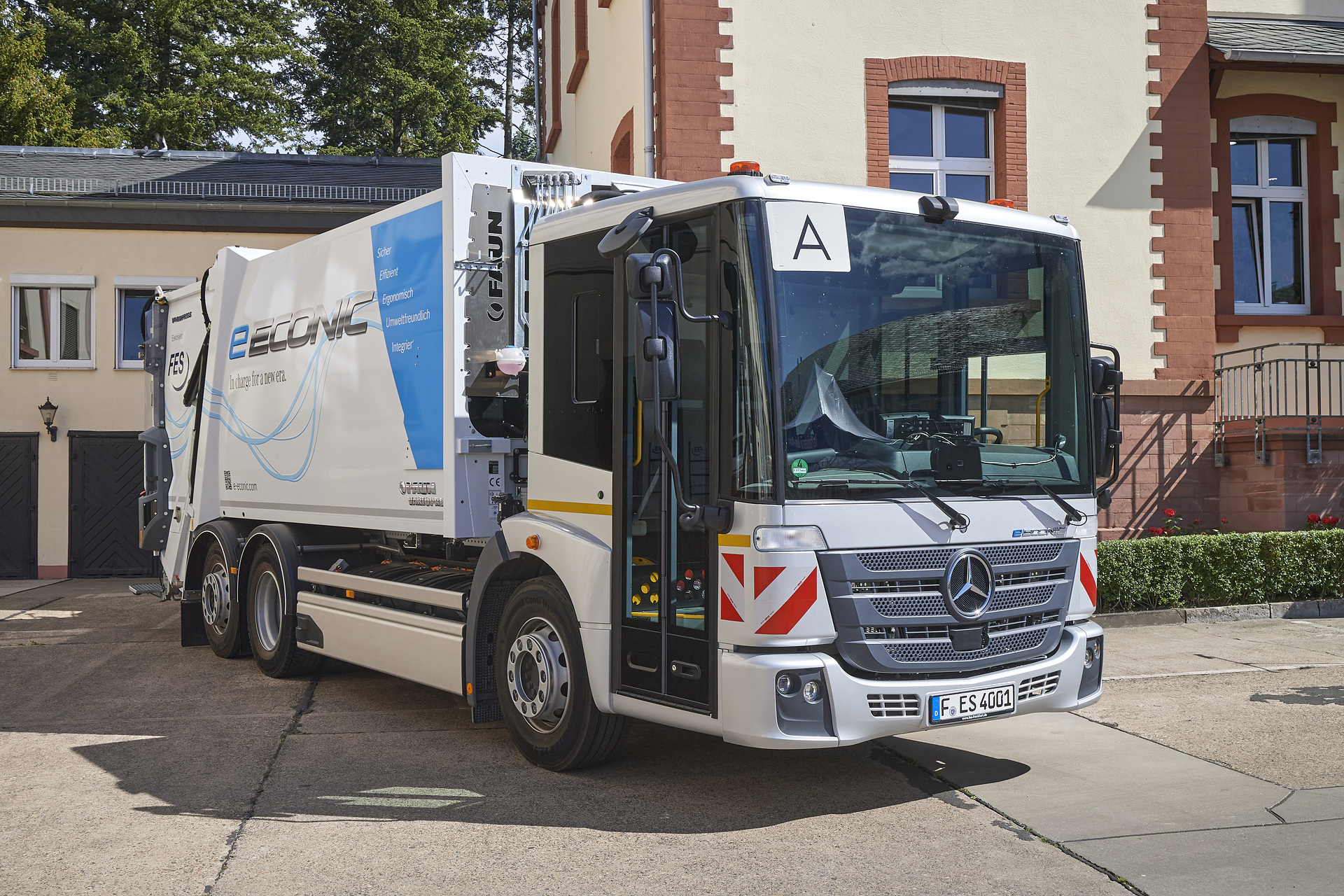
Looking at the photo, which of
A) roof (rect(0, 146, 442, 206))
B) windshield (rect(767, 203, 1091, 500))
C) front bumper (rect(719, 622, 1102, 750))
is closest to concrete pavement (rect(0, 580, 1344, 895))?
front bumper (rect(719, 622, 1102, 750))

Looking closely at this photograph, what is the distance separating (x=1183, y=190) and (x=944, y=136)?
8.97 ft

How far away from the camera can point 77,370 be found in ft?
64.4

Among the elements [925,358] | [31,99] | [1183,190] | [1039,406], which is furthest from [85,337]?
[1039,406]

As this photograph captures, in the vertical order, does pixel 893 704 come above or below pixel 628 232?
below

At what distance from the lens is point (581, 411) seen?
5930 millimetres

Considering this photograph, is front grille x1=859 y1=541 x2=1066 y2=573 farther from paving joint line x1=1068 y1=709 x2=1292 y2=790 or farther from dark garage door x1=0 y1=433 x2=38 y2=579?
dark garage door x1=0 y1=433 x2=38 y2=579

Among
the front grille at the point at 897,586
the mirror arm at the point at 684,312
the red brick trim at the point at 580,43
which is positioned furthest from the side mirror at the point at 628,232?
the red brick trim at the point at 580,43

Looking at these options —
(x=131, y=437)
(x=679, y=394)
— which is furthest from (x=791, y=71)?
(x=131, y=437)

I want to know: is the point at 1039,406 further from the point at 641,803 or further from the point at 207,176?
the point at 207,176

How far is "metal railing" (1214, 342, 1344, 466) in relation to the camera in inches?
527

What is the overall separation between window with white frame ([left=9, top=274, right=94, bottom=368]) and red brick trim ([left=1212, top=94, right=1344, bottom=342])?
53.6 feet

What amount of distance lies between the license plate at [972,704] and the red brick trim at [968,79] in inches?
350

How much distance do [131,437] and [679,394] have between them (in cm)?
1674

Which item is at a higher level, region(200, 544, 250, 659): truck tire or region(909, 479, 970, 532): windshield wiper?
region(909, 479, 970, 532): windshield wiper
